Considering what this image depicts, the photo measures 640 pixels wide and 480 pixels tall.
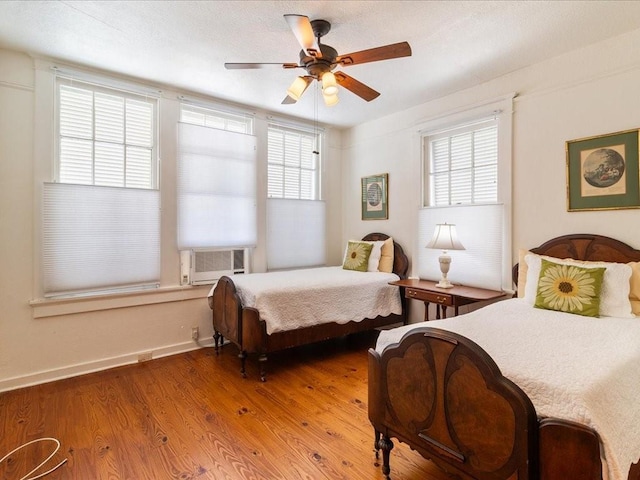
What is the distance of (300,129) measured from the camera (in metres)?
4.43

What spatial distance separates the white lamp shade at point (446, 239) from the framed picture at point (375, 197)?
1002 millimetres

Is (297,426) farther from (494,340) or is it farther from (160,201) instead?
(160,201)

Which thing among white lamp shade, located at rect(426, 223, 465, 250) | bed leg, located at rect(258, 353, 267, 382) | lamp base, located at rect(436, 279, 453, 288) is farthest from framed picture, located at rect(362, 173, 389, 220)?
bed leg, located at rect(258, 353, 267, 382)

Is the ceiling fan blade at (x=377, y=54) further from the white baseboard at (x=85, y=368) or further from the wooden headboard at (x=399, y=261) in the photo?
the white baseboard at (x=85, y=368)

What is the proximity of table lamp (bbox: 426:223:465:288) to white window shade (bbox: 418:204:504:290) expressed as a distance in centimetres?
17

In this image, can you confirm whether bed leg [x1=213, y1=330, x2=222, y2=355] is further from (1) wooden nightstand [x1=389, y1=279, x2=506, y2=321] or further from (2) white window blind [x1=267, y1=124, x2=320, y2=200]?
(1) wooden nightstand [x1=389, y1=279, x2=506, y2=321]

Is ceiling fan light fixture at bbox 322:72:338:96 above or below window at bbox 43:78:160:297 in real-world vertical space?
above

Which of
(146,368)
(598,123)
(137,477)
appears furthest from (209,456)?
(598,123)

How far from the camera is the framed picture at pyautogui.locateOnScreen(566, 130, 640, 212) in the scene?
2.44m

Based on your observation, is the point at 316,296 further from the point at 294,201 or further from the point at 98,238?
the point at 98,238

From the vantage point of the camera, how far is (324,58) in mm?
2182

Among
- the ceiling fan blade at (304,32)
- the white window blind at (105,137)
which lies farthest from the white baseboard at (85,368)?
the ceiling fan blade at (304,32)

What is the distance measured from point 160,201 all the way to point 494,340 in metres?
3.10

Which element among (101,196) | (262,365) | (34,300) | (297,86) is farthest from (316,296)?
(34,300)
